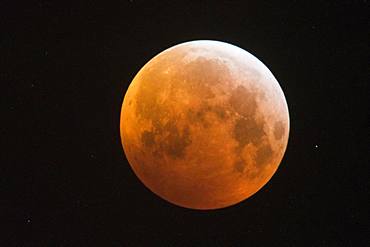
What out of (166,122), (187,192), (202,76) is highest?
(202,76)

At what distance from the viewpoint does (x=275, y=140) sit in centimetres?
730

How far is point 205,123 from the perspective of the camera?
22.4 ft

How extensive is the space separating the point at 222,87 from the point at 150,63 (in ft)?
3.67

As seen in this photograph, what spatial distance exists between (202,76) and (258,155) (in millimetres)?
1097

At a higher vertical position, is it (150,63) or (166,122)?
(150,63)

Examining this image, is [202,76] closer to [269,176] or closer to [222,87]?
[222,87]

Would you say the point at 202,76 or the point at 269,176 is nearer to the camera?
the point at 202,76

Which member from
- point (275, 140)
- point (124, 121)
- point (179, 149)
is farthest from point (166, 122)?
point (275, 140)

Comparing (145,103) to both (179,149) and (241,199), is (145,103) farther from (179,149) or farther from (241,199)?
(241,199)

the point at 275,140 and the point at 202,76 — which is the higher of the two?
the point at 202,76

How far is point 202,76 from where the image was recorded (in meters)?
6.97

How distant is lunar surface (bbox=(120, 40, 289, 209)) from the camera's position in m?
6.88

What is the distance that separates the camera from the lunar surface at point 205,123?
688cm

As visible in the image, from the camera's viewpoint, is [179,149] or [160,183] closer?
[179,149]
